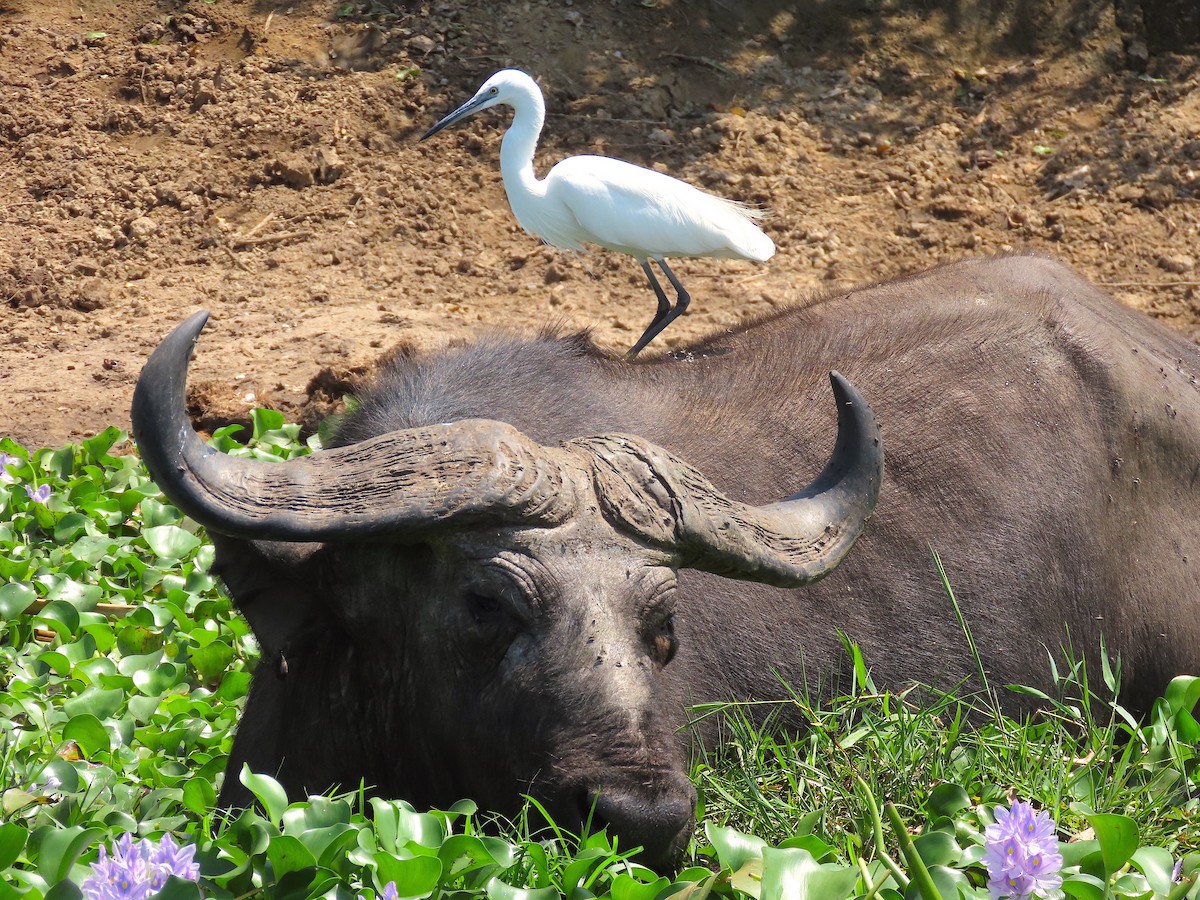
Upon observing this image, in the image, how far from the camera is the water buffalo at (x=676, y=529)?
306 centimetres

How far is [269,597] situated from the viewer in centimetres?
356

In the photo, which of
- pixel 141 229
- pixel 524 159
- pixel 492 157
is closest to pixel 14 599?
pixel 524 159

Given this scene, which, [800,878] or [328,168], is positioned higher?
[800,878]

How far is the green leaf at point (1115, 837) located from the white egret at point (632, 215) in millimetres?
4809

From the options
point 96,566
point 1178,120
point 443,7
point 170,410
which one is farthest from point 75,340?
point 1178,120

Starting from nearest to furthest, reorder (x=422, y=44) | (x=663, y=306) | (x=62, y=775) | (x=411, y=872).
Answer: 1. (x=411, y=872)
2. (x=62, y=775)
3. (x=663, y=306)
4. (x=422, y=44)

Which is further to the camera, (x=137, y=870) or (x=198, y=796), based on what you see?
(x=198, y=796)

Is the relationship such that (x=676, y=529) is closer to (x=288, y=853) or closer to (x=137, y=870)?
(x=288, y=853)

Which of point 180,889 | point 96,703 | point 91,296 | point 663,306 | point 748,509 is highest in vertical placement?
point 748,509

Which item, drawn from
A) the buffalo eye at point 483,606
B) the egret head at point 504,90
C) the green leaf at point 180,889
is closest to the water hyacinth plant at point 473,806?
the green leaf at point 180,889

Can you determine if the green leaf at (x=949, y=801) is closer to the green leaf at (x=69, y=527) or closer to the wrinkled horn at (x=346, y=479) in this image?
the wrinkled horn at (x=346, y=479)

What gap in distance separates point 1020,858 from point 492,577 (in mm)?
1195

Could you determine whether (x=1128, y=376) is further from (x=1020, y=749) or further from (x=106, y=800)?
(x=106, y=800)

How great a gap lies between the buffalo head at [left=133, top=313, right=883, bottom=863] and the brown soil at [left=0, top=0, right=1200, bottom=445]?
4391mm
